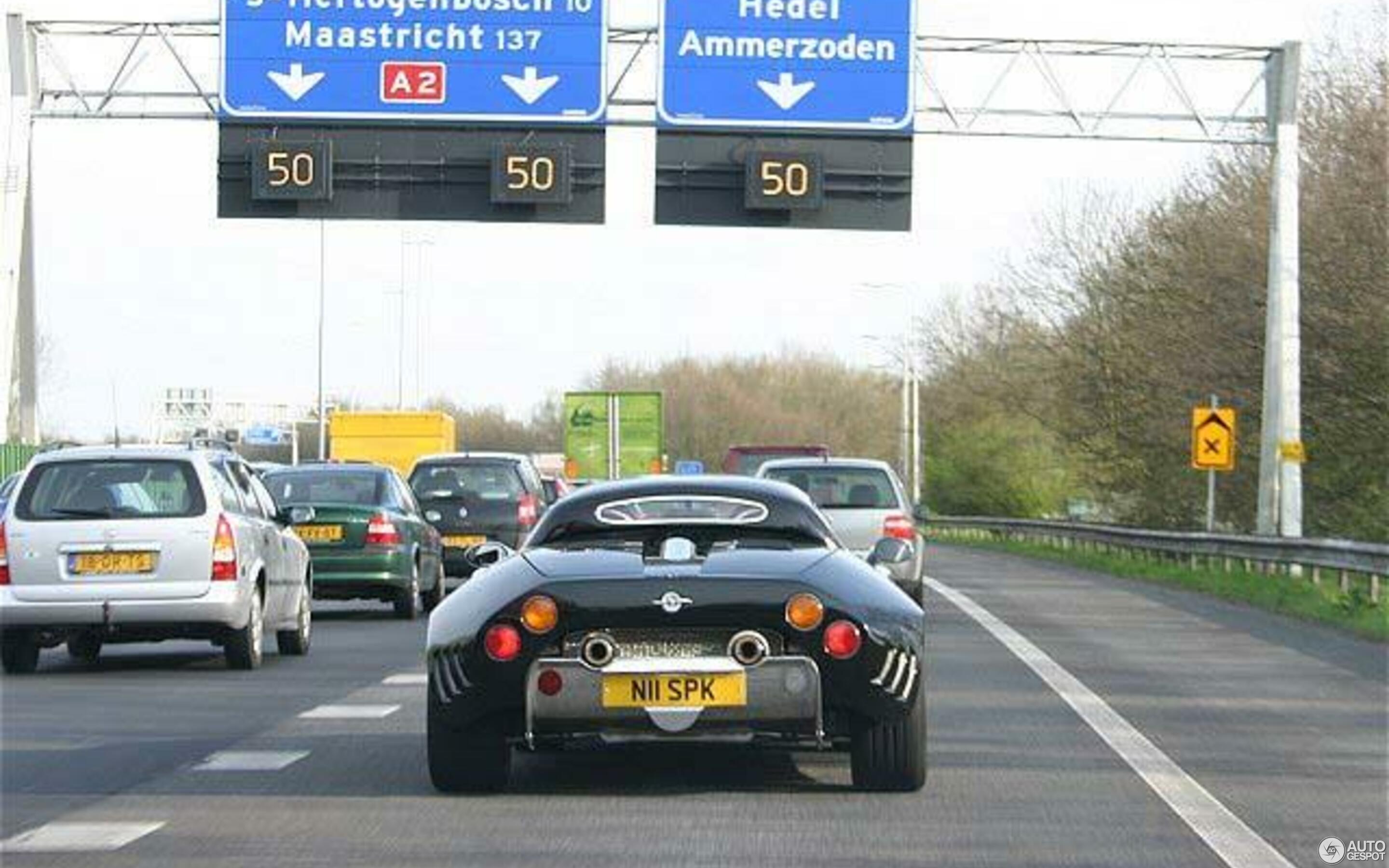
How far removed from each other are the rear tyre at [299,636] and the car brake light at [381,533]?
5.11m

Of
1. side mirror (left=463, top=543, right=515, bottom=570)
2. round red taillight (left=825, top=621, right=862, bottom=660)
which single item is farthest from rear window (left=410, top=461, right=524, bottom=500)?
round red taillight (left=825, top=621, right=862, bottom=660)

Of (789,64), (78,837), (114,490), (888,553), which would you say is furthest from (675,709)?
(789,64)

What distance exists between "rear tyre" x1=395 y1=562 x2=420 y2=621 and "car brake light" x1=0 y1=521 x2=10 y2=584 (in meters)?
8.09

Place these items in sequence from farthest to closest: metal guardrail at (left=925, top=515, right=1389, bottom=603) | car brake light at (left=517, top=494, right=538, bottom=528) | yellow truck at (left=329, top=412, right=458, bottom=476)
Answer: yellow truck at (left=329, top=412, right=458, bottom=476), car brake light at (left=517, top=494, right=538, bottom=528), metal guardrail at (left=925, top=515, right=1389, bottom=603)

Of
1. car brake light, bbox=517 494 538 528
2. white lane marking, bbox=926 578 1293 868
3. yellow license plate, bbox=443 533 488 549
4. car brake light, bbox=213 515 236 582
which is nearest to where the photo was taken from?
white lane marking, bbox=926 578 1293 868

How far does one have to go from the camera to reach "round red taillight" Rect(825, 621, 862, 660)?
31.9 ft

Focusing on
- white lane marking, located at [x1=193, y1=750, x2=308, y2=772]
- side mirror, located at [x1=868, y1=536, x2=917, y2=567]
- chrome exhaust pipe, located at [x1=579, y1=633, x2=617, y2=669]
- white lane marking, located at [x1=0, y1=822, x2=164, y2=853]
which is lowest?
white lane marking, located at [x1=193, y1=750, x2=308, y2=772]

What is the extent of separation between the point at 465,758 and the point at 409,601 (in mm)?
15083

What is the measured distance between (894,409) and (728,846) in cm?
11047

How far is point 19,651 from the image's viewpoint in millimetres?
17547

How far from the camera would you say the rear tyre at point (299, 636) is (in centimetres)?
1928

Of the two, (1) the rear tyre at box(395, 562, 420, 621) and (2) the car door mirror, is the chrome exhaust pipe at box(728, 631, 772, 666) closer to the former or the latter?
(2) the car door mirror

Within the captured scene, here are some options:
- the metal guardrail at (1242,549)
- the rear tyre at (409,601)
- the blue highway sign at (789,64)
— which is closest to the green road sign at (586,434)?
the metal guardrail at (1242,549)

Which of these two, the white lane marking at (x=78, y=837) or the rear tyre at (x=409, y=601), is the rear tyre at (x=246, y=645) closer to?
the rear tyre at (x=409, y=601)
